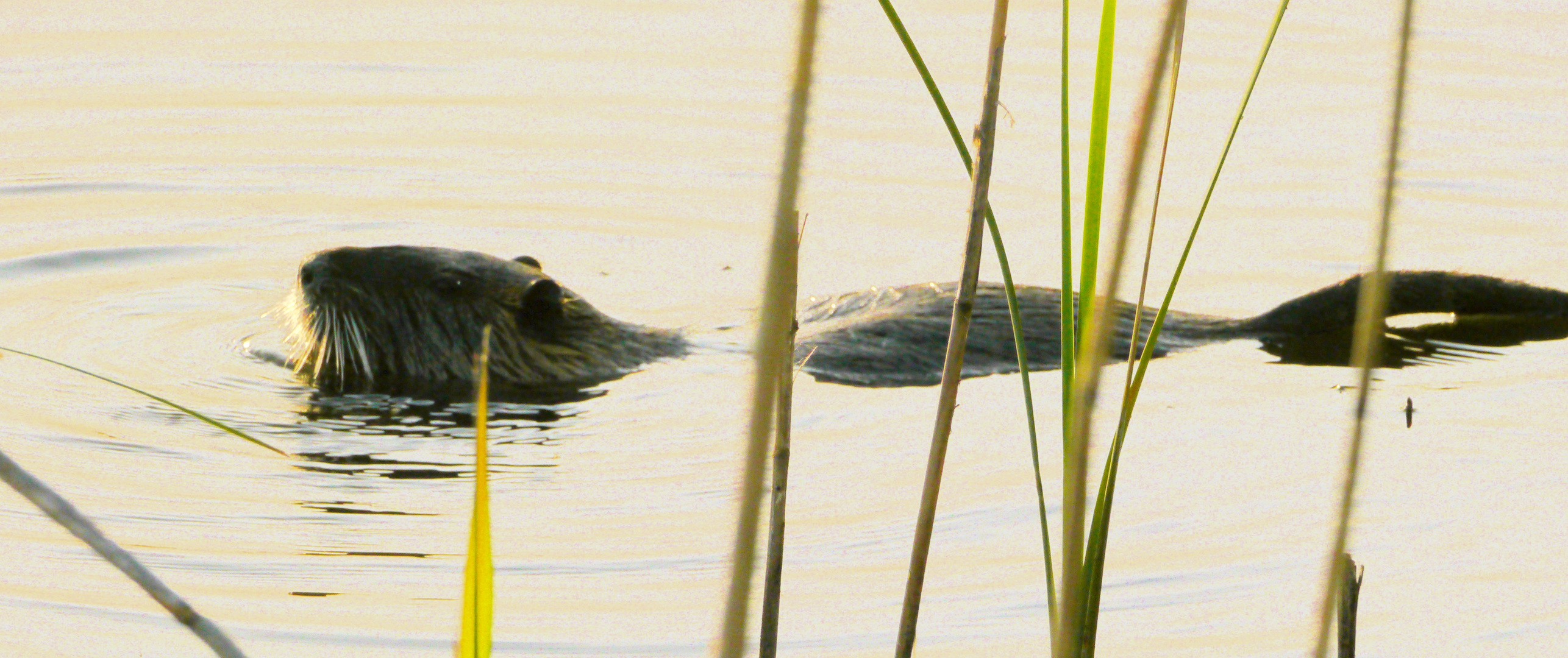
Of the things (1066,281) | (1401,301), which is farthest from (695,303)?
(1066,281)

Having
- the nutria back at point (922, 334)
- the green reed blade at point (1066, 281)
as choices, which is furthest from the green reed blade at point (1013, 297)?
the nutria back at point (922, 334)

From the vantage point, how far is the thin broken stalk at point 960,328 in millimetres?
1834

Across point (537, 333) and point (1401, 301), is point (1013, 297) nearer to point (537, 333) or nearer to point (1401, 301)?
point (537, 333)

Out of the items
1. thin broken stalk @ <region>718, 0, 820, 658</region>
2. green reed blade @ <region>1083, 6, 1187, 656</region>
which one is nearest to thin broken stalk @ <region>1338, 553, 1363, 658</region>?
green reed blade @ <region>1083, 6, 1187, 656</region>

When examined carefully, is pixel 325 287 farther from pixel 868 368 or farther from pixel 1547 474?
pixel 1547 474

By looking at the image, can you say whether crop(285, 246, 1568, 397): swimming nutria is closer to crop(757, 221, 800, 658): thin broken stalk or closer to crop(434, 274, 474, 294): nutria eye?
crop(434, 274, 474, 294): nutria eye

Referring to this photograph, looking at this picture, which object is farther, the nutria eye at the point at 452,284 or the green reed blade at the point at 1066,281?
the nutria eye at the point at 452,284

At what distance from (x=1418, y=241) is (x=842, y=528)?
13.7ft

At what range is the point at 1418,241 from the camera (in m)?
7.22

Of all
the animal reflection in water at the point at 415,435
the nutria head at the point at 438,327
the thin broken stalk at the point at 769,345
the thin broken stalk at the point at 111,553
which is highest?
the thin broken stalk at the point at 769,345

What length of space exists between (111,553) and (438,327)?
3960 millimetres

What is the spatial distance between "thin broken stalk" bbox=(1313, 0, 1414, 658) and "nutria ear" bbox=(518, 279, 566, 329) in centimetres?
390

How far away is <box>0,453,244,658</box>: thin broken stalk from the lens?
1404mm

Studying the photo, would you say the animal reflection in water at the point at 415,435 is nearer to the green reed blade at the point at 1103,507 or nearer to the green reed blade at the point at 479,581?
the green reed blade at the point at 1103,507
